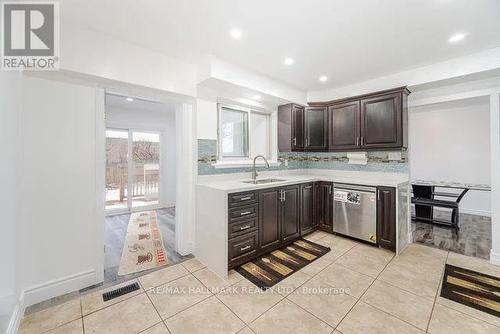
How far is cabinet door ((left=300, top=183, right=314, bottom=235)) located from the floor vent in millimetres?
2299

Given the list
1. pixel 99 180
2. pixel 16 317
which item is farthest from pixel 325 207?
pixel 16 317

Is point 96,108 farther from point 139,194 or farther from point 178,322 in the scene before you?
point 139,194

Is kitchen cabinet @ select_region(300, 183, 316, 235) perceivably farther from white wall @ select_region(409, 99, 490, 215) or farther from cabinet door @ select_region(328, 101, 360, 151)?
white wall @ select_region(409, 99, 490, 215)

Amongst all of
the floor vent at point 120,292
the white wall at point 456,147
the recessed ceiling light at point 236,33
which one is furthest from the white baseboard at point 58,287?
the white wall at point 456,147

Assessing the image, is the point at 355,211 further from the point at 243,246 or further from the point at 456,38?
the point at 456,38

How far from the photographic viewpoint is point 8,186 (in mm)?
1641

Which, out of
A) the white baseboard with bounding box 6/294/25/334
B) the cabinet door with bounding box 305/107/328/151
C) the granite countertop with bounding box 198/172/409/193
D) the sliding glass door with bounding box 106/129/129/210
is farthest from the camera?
the sliding glass door with bounding box 106/129/129/210

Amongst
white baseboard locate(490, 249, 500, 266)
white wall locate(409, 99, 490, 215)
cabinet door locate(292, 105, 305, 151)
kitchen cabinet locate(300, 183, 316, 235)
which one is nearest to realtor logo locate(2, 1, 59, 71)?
cabinet door locate(292, 105, 305, 151)

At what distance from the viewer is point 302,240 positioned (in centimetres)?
329

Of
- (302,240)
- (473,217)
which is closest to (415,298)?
(302,240)

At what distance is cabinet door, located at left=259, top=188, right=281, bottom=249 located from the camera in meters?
2.72

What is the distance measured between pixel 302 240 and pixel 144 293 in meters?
2.22

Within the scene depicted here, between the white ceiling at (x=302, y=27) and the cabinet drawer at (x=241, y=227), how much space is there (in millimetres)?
2033

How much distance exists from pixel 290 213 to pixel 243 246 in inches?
36.8
